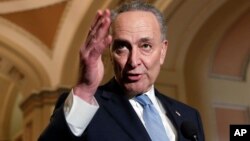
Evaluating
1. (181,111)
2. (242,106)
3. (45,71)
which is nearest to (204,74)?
(242,106)

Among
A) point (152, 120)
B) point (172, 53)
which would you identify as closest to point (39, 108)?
point (172, 53)

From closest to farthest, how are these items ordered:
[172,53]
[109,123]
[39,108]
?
1. [109,123]
2. [172,53]
3. [39,108]

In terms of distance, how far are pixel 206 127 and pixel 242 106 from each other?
64 centimetres

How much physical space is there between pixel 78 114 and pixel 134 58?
12.8 inches

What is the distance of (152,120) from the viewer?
1585 millimetres

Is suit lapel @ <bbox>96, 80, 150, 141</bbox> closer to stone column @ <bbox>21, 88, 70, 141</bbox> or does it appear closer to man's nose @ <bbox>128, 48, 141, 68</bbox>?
man's nose @ <bbox>128, 48, 141, 68</bbox>

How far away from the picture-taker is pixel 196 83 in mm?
6137

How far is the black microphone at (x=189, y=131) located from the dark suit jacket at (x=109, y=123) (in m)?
0.01

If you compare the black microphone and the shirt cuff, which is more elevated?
the shirt cuff

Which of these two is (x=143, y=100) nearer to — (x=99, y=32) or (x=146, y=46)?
(x=146, y=46)

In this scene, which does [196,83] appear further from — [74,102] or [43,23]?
[74,102]

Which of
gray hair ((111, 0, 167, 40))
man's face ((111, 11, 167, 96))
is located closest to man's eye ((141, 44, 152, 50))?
man's face ((111, 11, 167, 96))

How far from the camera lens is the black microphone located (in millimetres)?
1590

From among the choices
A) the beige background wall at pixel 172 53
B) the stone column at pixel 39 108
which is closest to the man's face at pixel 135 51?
the beige background wall at pixel 172 53
